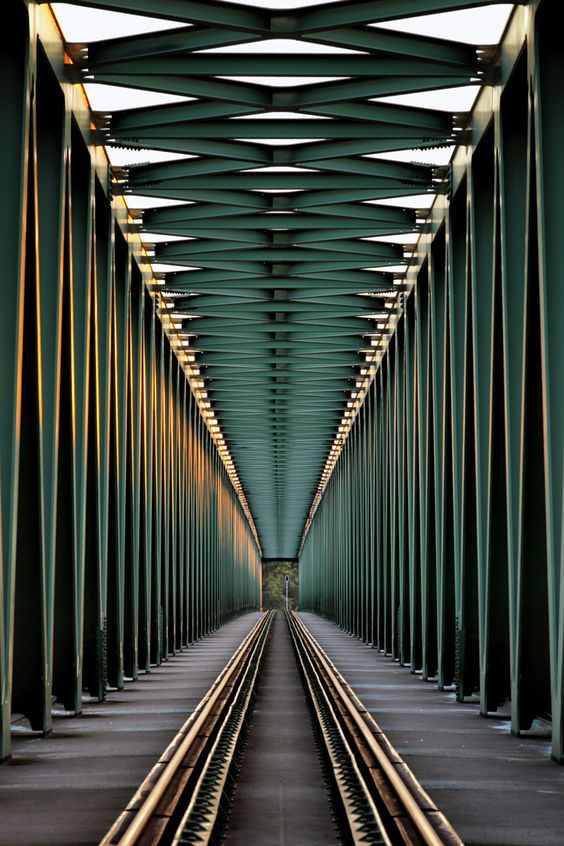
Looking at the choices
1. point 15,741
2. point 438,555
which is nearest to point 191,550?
point 438,555

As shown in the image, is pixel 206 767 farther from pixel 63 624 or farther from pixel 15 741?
pixel 63 624

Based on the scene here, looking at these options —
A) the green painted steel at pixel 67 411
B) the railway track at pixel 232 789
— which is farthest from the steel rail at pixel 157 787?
the green painted steel at pixel 67 411

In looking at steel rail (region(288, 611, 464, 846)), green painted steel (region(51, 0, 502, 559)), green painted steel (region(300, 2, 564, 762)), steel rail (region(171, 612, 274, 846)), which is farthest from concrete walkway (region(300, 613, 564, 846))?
green painted steel (region(51, 0, 502, 559))

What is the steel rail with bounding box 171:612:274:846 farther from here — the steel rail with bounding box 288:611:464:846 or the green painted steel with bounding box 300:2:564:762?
the green painted steel with bounding box 300:2:564:762

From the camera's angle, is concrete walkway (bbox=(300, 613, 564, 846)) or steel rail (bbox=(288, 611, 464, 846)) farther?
concrete walkway (bbox=(300, 613, 564, 846))

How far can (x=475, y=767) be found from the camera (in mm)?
11453

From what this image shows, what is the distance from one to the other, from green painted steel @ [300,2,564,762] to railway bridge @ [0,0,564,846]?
5 centimetres

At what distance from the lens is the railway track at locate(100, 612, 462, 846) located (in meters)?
7.73

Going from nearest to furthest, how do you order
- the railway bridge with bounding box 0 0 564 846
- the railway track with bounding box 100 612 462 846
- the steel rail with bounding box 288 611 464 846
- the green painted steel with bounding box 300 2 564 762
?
the steel rail with bounding box 288 611 464 846 → the railway track with bounding box 100 612 462 846 → the railway bridge with bounding box 0 0 564 846 → the green painted steel with bounding box 300 2 564 762

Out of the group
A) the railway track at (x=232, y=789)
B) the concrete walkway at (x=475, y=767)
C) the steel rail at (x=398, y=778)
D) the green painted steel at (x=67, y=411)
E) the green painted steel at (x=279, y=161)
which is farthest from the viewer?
the green painted steel at (x=279, y=161)

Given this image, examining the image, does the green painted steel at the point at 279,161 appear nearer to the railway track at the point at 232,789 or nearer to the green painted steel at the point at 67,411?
the green painted steel at the point at 67,411

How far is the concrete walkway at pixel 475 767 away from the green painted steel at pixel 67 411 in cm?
422

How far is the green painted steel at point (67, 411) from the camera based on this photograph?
501 inches

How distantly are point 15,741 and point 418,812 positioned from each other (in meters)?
6.77
